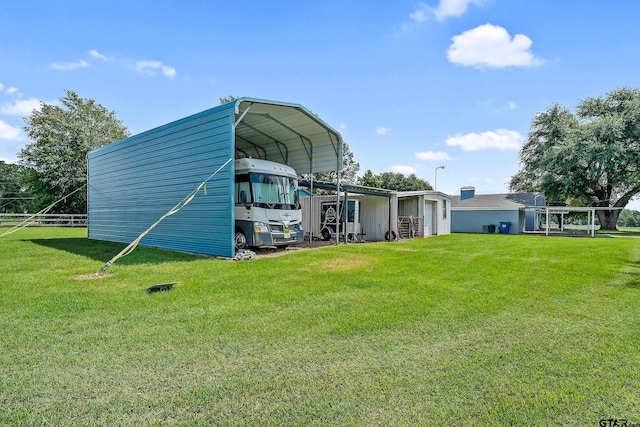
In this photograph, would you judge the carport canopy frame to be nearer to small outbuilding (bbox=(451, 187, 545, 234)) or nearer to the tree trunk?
small outbuilding (bbox=(451, 187, 545, 234))

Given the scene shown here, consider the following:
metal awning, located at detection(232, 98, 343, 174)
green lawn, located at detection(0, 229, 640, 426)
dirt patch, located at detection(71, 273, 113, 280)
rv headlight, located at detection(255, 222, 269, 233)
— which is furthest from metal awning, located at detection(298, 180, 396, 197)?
dirt patch, located at detection(71, 273, 113, 280)

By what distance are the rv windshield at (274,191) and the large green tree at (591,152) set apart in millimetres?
27629

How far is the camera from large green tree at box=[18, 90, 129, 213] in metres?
30.7

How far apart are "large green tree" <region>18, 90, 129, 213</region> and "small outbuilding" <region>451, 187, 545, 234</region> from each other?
3348 centimetres

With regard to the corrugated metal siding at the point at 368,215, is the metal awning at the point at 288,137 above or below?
above

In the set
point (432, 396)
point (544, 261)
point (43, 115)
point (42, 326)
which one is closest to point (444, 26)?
point (544, 261)

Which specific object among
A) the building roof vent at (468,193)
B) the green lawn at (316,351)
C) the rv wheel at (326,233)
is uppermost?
the building roof vent at (468,193)

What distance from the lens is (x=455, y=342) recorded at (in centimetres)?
374

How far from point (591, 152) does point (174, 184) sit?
31334 mm

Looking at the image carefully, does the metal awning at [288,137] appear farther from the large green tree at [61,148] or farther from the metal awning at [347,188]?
the large green tree at [61,148]

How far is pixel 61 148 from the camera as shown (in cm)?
3123

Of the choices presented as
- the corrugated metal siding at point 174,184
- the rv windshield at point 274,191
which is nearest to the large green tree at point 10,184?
the corrugated metal siding at point 174,184

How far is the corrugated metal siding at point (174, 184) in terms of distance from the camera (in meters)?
9.84

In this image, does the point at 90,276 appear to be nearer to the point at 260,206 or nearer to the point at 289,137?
the point at 260,206
